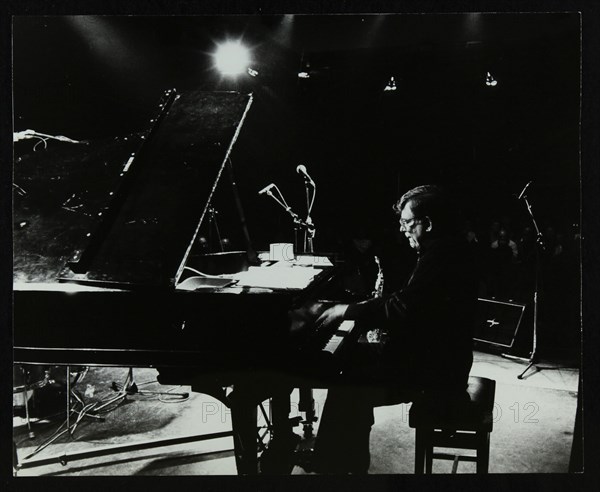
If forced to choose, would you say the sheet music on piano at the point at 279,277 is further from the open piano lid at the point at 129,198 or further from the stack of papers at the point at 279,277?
the open piano lid at the point at 129,198

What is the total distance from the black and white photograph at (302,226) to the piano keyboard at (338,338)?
2 cm

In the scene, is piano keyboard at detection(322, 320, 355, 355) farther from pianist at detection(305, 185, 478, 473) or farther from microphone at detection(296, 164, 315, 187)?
microphone at detection(296, 164, 315, 187)

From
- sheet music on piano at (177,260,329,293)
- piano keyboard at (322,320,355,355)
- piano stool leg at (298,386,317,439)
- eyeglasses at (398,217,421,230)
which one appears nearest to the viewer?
sheet music on piano at (177,260,329,293)

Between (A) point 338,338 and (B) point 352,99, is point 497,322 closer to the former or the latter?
(A) point 338,338

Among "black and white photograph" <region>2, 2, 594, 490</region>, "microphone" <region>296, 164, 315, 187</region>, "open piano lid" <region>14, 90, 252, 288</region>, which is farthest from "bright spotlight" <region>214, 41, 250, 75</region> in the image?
"microphone" <region>296, 164, 315, 187</region>

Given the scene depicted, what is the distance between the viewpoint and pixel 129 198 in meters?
2.00

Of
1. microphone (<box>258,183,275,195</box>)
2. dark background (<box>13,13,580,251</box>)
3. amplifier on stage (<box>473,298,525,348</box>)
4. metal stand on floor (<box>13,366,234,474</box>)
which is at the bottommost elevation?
metal stand on floor (<box>13,366,234,474</box>)

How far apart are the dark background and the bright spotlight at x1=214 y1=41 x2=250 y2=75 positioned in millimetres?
42

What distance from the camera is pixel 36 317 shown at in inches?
72.6

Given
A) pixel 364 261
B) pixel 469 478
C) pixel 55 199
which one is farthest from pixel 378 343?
pixel 55 199

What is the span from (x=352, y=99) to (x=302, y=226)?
0.80 metres

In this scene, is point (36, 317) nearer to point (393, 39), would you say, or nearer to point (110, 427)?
point (110, 427)

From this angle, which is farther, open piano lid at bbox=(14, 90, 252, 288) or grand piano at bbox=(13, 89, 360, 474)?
open piano lid at bbox=(14, 90, 252, 288)

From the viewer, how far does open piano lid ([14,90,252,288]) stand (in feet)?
6.00
